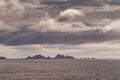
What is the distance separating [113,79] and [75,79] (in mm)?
15759

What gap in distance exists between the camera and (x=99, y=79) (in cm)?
14588

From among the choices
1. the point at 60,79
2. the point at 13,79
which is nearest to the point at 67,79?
the point at 60,79

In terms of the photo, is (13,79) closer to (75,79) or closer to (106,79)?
(75,79)

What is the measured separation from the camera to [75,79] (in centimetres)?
14525

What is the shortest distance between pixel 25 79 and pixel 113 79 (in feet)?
123

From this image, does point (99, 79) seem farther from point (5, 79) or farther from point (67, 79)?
point (5, 79)

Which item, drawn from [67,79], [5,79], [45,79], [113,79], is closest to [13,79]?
[5,79]

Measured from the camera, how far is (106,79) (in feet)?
476

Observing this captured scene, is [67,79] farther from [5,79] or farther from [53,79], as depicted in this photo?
[5,79]

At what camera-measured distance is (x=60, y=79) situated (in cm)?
14812

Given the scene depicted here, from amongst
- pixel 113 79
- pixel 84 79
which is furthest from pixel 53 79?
pixel 113 79

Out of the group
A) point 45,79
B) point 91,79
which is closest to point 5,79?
point 45,79

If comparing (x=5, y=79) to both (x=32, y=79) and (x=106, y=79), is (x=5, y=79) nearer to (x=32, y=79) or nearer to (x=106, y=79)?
(x=32, y=79)

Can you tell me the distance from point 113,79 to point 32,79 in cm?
3473
